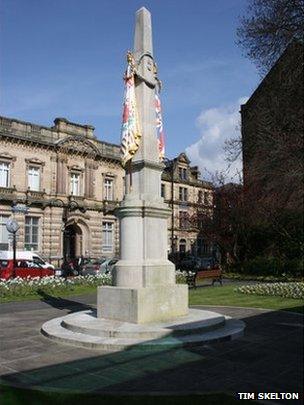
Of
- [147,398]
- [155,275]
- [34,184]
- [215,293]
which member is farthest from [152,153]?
[34,184]

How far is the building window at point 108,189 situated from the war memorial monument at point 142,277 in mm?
38771

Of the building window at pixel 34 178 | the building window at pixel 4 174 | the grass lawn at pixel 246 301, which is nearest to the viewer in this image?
the grass lawn at pixel 246 301

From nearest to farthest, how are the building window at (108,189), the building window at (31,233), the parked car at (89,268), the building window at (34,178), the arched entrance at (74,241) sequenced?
the parked car at (89,268), the building window at (31,233), the building window at (34,178), the arched entrance at (74,241), the building window at (108,189)

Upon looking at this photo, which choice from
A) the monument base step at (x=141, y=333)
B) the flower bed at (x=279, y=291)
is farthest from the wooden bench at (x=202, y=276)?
the monument base step at (x=141, y=333)

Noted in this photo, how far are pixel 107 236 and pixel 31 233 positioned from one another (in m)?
9.73

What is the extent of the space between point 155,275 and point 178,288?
661 mm

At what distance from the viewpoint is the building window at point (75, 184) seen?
4674 cm

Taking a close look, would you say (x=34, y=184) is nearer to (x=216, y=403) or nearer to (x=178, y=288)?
(x=178, y=288)

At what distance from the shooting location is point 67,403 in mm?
5586

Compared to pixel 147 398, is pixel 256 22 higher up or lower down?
higher up

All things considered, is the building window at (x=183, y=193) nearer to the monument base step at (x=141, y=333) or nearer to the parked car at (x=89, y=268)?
the parked car at (x=89, y=268)

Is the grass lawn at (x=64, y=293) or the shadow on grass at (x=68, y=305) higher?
the shadow on grass at (x=68, y=305)

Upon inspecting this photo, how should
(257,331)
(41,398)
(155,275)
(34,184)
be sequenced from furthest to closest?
(34,184) → (155,275) → (257,331) → (41,398)

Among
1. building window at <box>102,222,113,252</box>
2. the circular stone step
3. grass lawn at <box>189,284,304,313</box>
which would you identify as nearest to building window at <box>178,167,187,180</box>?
building window at <box>102,222,113,252</box>
